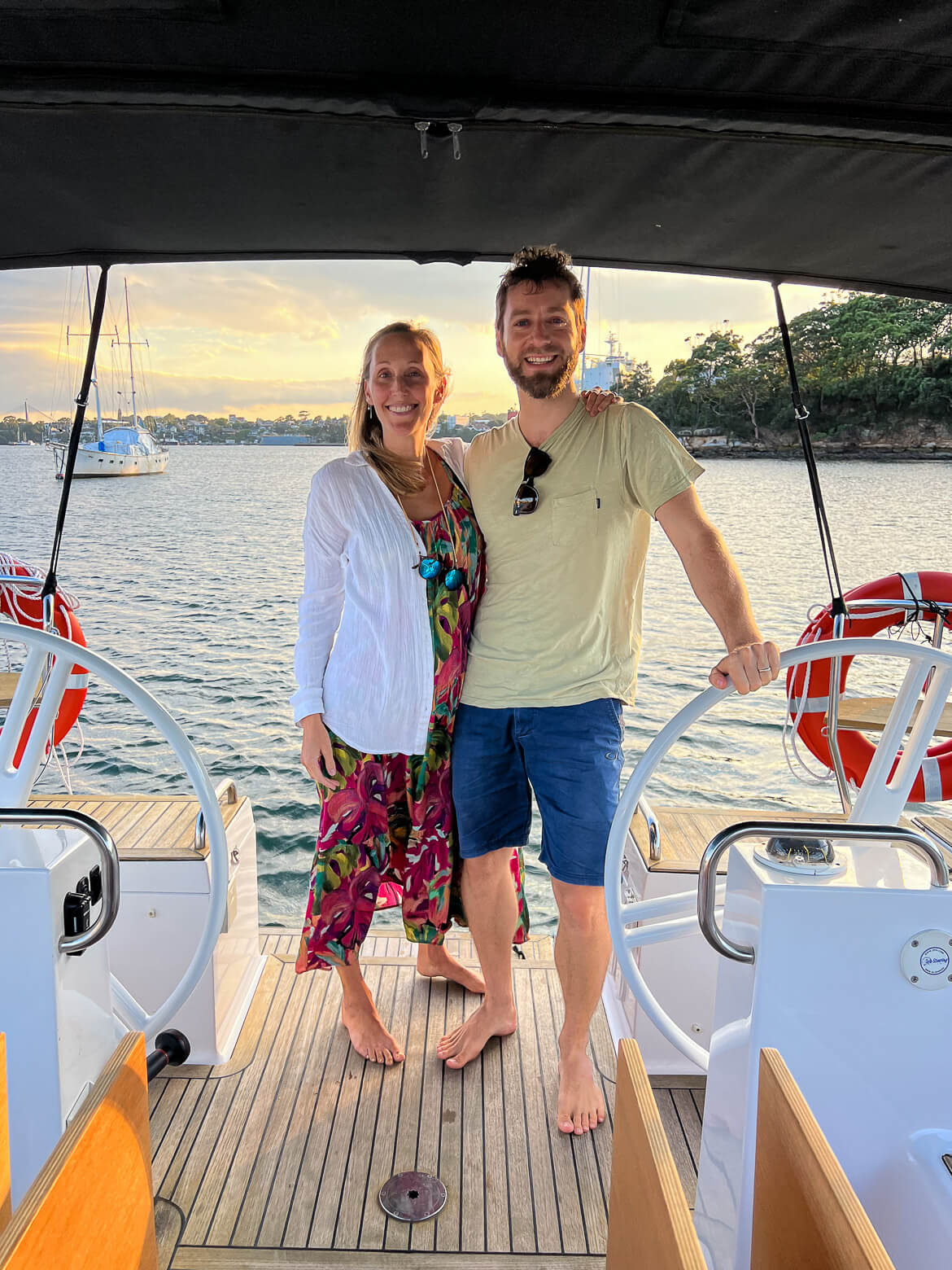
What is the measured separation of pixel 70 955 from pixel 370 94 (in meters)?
1.06

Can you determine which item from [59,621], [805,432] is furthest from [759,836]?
[59,621]

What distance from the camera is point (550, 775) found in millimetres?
1681

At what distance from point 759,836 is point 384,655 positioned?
34.0 inches

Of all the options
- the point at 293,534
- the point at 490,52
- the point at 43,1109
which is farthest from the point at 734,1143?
the point at 293,534

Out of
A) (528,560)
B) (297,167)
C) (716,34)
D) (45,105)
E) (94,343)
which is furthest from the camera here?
(94,343)

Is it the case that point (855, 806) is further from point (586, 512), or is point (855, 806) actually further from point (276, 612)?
point (276, 612)

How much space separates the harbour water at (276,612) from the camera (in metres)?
7.70

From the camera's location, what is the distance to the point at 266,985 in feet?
6.95

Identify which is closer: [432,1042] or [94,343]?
[432,1042]

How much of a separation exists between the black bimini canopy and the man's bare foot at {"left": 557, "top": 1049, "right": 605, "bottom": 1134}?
4.95ft

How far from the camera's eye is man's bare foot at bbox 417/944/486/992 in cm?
212

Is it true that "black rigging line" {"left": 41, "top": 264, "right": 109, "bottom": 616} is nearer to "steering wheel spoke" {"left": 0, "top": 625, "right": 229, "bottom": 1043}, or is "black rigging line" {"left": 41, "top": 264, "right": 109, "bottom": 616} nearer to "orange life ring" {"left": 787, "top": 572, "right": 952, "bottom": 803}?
"steering wheel spoke" {"left": 0, "top": 625, "right": 229, "bottom": 1043}

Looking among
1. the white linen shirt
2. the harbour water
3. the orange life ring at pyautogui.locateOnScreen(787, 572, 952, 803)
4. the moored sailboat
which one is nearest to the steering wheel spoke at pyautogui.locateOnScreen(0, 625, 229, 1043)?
the white linen shirt

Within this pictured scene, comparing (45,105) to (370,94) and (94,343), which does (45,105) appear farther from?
(94,343)
